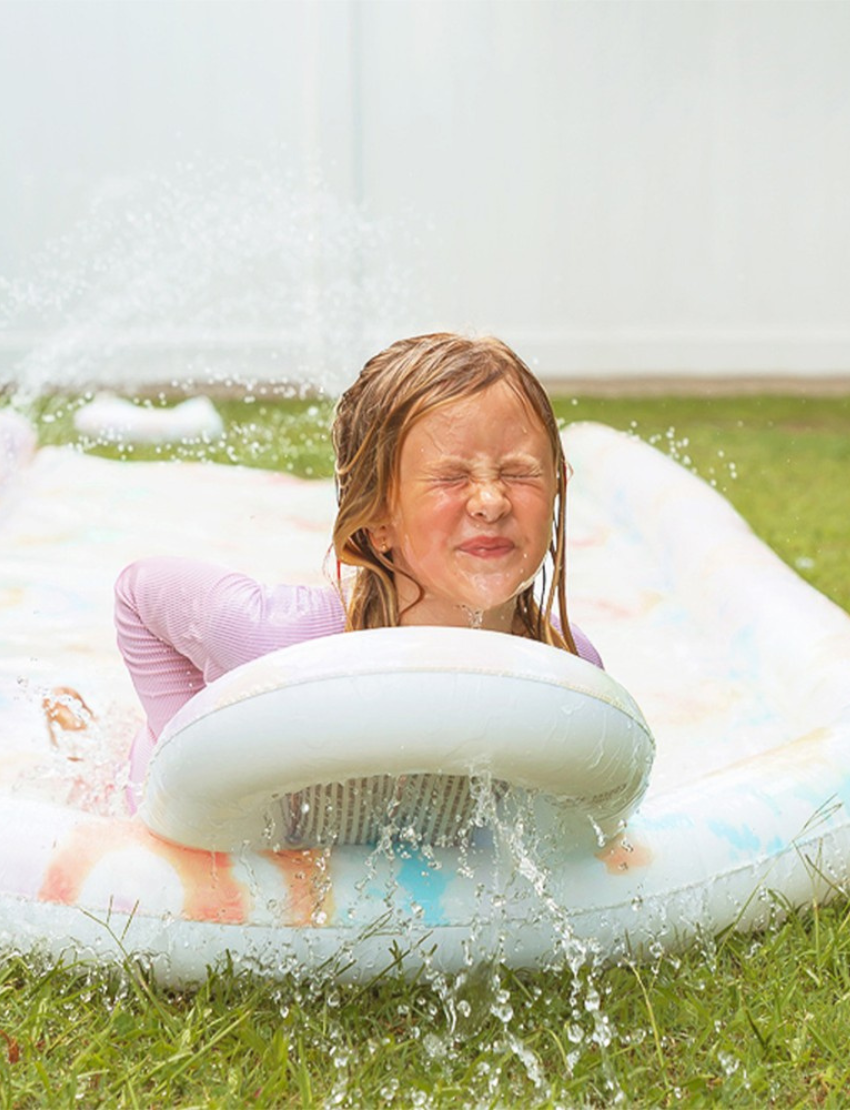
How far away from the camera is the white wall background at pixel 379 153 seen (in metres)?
4.22

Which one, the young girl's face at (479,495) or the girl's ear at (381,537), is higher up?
the young girl's face at (479,495)

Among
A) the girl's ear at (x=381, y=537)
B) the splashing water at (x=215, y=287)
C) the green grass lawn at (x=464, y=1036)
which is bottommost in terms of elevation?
the splashing water at (x=215, y=287)

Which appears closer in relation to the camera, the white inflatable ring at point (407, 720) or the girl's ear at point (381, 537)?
the white inflatable ring at point (407, 720)

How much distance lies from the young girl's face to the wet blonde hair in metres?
0.01

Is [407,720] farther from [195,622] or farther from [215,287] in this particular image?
[215,287]

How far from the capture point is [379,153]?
4301 mm

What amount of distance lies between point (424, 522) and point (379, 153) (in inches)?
124

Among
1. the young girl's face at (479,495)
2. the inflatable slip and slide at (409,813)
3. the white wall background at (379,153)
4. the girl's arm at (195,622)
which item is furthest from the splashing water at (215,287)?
the young girl's face at (479,495)

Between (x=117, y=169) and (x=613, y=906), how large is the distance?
3.72 m

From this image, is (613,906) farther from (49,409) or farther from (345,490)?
(49,409)

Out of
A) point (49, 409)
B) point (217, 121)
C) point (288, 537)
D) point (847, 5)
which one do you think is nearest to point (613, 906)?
point (288, 537)

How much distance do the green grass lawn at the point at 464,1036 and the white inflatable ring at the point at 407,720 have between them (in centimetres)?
21

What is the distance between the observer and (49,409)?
3.77 meters

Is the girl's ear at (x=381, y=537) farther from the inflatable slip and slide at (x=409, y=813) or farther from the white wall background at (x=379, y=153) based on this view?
the white wall background at (x=379, y=153)
